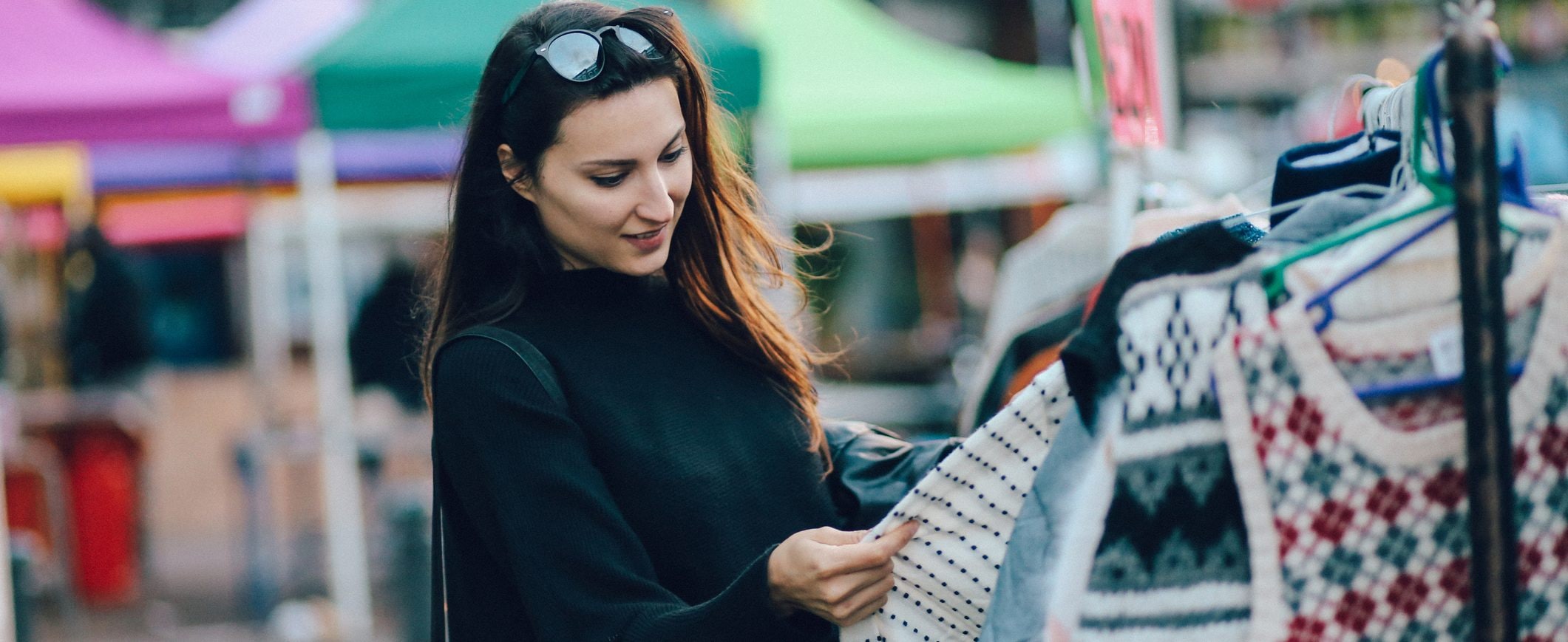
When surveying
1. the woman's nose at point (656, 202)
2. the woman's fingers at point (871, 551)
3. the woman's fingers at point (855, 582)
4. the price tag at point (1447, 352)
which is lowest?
the woman's fingers at point (855, 582)

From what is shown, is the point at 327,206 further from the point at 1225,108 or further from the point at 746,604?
the point at 1225,108

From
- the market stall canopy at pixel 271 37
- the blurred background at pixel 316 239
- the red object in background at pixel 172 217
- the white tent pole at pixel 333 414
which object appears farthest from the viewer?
the red object in background at pixel 172 217

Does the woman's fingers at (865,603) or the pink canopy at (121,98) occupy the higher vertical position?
the pink canopy at (121,98)

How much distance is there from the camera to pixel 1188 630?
4.39 ft

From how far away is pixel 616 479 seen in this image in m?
1.75

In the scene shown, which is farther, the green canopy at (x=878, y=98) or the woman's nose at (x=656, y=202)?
the green canopy at (x=878, y=98)

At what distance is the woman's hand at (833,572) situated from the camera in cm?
156

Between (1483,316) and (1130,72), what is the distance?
6.03ft

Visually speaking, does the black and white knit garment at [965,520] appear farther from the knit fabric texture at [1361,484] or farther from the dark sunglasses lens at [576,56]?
the dark sunglasses lens at [576,56]

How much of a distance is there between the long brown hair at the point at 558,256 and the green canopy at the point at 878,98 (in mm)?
5277

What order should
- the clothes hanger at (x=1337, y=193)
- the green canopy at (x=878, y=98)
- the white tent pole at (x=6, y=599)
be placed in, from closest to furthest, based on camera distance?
the clothes hanger at (x=1337, y=193)
the white tent pole at (x=6, y=599)
the green canopy at (x=878, y=98)

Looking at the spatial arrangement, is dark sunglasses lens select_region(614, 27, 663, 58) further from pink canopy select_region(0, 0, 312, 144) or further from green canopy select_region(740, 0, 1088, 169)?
green canopy select_region(740, 0, 1088, 169)

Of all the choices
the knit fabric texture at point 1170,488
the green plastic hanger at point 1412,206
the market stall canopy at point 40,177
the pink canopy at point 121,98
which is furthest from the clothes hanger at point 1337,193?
the market stall canopy at point 40,177

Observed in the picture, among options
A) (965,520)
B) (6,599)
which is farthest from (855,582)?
(6,599)
